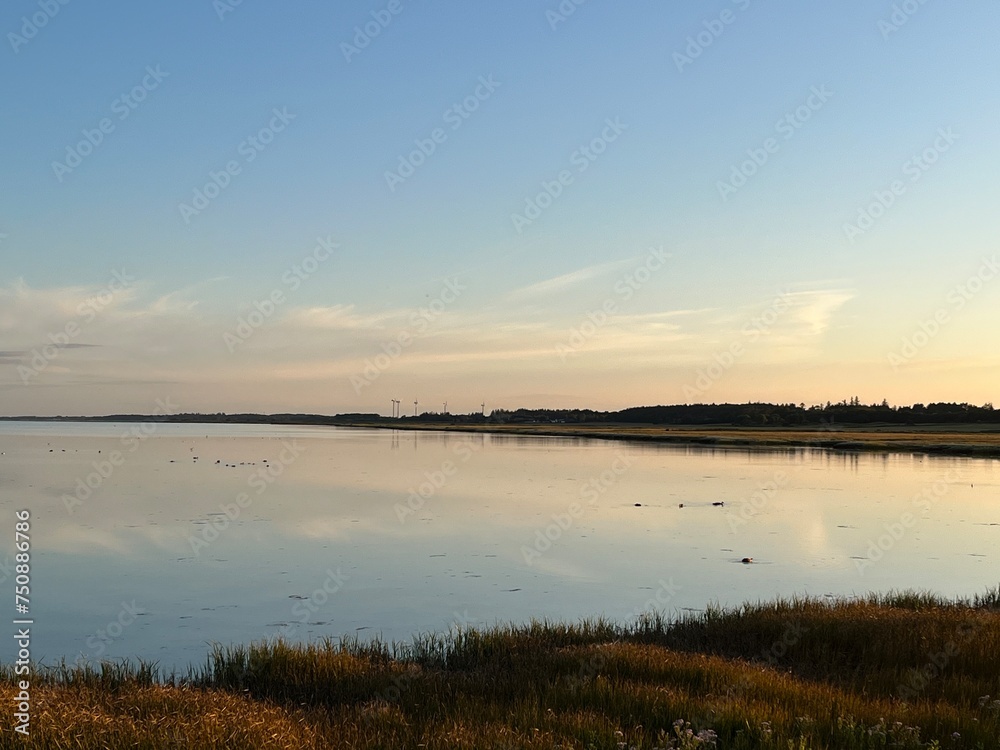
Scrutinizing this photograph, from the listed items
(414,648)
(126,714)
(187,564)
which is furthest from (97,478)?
(126,714)

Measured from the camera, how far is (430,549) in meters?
21.4

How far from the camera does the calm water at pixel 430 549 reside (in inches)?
577

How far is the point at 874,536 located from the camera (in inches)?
988

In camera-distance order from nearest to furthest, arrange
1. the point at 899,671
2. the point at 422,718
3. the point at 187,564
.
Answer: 1. the point at 422,718
2. the point at 899,671
3. the point at 187,564

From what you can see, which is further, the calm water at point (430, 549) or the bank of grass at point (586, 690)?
the calm water at point (430, 549)

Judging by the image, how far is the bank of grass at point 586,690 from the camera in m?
6.82

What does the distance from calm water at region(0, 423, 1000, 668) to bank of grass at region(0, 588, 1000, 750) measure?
2.26 meters

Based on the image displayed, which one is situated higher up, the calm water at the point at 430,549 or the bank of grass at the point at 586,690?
the bank of grass at the point at 586,690

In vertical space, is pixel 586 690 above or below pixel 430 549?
above

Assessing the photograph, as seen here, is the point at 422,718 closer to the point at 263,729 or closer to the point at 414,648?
the point at 263,729

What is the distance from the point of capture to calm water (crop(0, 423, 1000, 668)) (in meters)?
14.6

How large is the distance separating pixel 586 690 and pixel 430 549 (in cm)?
1339

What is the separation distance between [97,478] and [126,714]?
36.1m

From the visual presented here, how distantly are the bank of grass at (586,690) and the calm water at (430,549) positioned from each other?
7.41 feet
